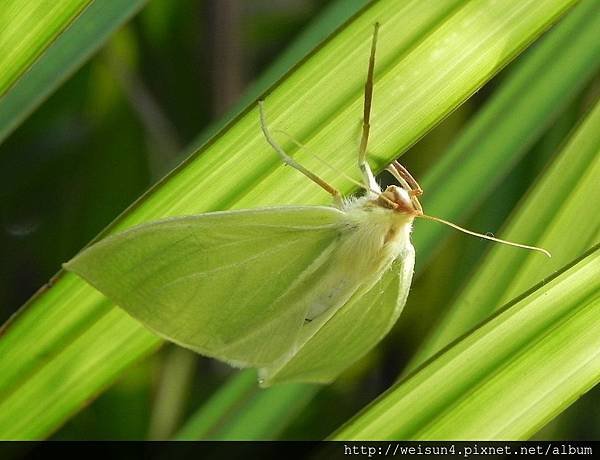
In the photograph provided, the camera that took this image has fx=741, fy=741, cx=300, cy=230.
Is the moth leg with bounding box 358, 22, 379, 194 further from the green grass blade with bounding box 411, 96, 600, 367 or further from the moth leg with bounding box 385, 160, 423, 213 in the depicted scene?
the green grass blade with bounding box 411, 96, 600, 367

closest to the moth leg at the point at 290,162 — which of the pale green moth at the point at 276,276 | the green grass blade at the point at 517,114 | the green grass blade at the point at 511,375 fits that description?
the pale green moth at the point at 276,276

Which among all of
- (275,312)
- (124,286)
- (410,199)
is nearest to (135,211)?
(124,286)

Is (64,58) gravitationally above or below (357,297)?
above

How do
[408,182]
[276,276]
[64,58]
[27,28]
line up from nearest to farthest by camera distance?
[27,28], [276,276], [408,182], [64,58]

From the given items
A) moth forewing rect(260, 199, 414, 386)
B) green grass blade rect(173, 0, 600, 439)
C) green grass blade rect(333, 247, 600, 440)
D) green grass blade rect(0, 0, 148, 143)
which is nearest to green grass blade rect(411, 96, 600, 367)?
green grass blade rect(173, 0, 600, 439)

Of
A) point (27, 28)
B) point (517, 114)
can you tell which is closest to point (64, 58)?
point (27, 28)

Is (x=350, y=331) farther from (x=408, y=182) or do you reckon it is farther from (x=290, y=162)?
(x=290, y=162)

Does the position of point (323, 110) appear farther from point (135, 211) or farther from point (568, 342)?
point (568, 342)
